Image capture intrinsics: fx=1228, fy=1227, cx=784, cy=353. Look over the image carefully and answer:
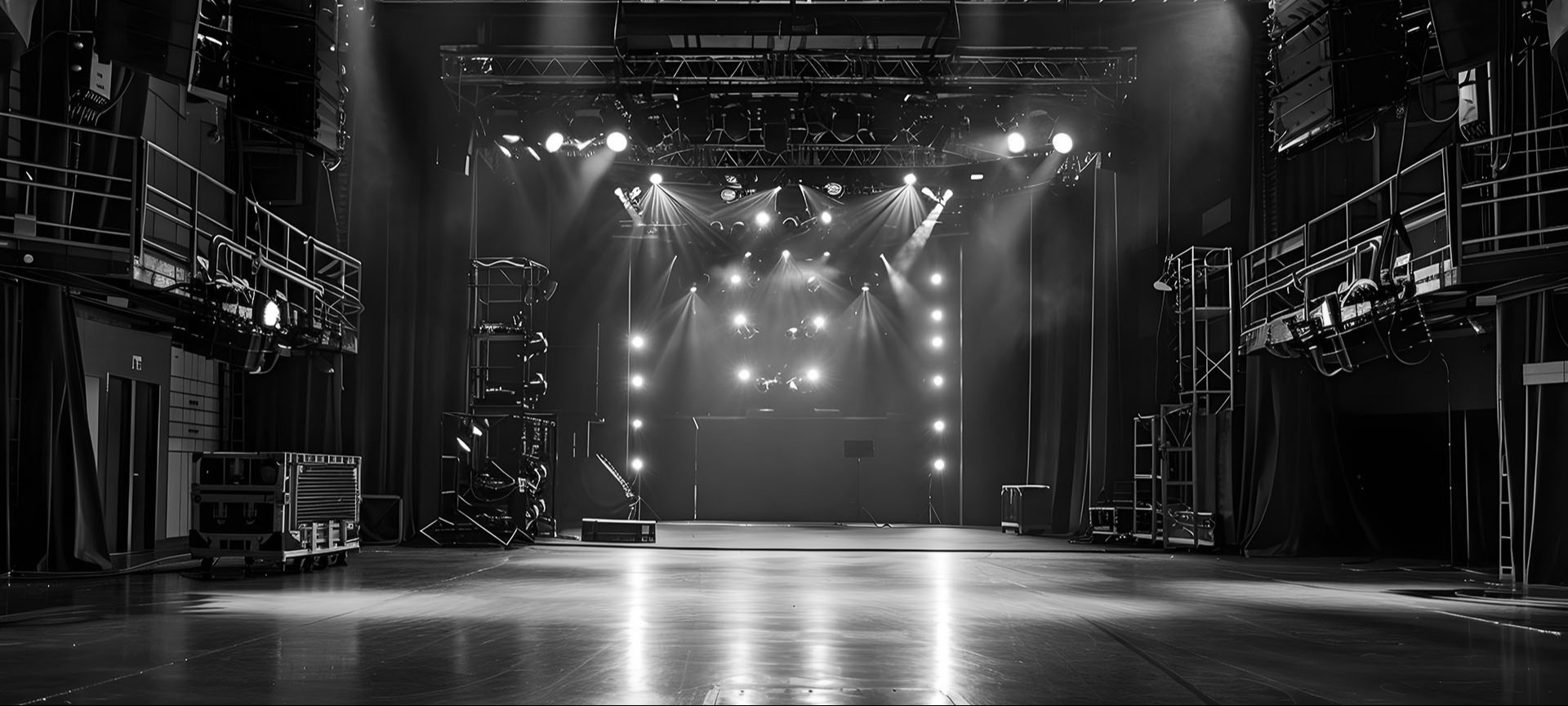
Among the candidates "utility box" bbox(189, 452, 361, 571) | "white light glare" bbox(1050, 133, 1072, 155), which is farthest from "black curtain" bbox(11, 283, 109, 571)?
"white light glare" bbox(1050, 133, 1072, 155)

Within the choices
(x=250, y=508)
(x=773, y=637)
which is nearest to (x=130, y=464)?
(x=250, y=508)

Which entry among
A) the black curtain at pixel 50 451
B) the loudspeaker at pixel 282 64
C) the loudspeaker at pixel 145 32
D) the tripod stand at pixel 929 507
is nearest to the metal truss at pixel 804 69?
the loudspeaker at pixel 282 64

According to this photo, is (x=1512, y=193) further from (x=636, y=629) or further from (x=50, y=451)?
(x=50, y=451)

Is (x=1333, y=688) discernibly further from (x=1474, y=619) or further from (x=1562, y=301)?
(x=1562, y=301)

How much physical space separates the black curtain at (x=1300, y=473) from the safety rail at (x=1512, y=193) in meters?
3.90

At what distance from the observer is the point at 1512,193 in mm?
10938

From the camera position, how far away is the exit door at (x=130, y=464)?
1365 centimetres

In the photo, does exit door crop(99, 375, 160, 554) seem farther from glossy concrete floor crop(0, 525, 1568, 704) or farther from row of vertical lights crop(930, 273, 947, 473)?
row of vertical lights crop(930, 273, 947, 473)

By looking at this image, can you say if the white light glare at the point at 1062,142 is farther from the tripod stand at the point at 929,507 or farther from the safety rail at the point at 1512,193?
the tripod stand at the point at 929,507

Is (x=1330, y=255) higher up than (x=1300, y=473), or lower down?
higher up

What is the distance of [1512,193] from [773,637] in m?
8.29

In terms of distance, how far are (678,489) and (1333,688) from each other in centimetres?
1984

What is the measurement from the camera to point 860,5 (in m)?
14.4

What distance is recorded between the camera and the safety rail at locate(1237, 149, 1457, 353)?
11.9 meters
